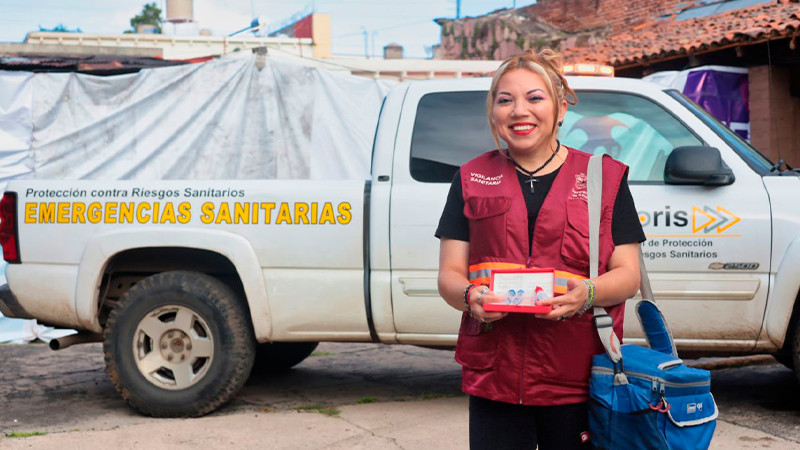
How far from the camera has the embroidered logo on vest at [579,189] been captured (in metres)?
2.48

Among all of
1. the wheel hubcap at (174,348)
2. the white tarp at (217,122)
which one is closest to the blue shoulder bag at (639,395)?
the wheel hubcap at (174,348)

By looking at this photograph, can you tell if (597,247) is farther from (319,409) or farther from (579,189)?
(319,409)

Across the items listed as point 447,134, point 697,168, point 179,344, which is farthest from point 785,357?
point 179,344

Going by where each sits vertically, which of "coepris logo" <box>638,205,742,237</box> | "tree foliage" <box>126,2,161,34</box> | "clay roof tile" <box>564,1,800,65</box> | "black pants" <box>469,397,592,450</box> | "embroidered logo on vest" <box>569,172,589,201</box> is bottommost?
"black pants" <box>469,397,592,450</box>

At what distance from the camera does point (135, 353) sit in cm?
556

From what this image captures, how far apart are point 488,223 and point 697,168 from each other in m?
2.72

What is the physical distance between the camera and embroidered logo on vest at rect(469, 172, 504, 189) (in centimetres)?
252

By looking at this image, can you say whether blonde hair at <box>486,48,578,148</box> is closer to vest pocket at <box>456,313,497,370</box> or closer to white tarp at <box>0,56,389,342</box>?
vest pocket at <box>456,313,497,370</box>

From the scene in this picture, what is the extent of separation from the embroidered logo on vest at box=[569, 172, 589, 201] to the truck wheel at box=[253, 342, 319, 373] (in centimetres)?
455

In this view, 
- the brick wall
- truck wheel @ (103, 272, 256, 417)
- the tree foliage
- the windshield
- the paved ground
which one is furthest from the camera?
the tree foliage

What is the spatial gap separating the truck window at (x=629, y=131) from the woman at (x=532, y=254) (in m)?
2.91

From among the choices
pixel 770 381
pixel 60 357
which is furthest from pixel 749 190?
pixel 60 357

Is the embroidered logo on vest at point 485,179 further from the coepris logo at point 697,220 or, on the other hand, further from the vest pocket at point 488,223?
the coepris logo at point 697,220

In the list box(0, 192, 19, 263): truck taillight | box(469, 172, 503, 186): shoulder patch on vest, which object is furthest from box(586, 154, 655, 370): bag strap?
box(0, 192, 19, 263): truck taillight
